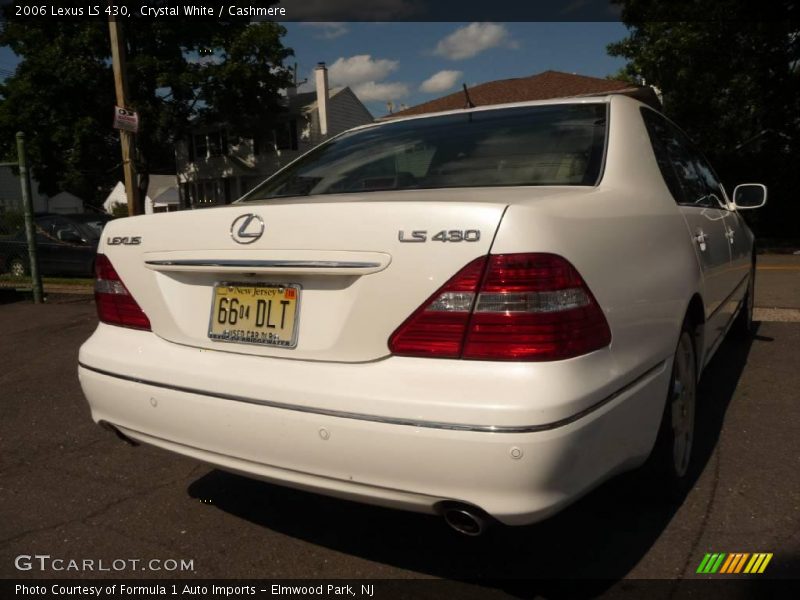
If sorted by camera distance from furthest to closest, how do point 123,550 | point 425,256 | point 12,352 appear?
1. point 12,352
2. point 123,550
3. point 425,256

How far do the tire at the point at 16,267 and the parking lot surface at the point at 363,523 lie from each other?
6857mm

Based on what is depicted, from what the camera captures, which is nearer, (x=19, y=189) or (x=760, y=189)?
(x=760, y=189)

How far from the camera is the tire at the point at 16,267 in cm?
960

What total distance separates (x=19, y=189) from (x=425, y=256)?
30.1 feet

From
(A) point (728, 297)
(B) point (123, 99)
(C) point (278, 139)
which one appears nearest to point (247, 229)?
(A) point (728, 297)

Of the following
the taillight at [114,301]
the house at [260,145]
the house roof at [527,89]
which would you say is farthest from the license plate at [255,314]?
the house at [260,145]

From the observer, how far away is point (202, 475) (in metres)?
3.12

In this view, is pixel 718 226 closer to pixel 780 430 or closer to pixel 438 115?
pixel 780 430

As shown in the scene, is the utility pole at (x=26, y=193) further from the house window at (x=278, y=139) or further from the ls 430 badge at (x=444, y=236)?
the house window at (x=278, y=139)

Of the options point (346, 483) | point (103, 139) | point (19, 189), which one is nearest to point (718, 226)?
point (346, 483)

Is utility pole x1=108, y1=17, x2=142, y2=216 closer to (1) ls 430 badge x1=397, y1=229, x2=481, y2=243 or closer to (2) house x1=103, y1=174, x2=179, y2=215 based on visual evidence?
(1) ls 430 badge x1=397, y1=229, x2=481, y2=243

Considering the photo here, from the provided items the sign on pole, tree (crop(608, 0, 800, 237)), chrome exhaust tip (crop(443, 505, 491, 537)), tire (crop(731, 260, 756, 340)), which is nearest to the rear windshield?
chrome exhaust tip (crop(443, 505, 491, 537))

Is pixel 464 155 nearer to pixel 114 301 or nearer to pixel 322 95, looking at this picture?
pixel 114 301

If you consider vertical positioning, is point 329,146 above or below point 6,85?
below
